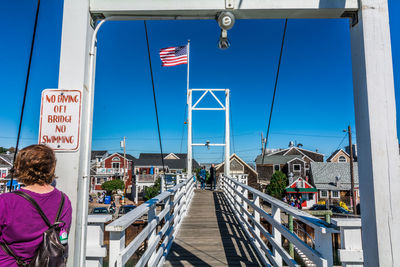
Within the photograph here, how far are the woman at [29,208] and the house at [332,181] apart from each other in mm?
35116

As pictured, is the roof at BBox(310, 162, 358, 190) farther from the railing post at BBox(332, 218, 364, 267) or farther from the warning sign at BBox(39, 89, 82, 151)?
the warning sign at BBox(39, 89, 82, 151)

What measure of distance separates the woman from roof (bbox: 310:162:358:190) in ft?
115

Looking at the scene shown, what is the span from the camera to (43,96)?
2166mm

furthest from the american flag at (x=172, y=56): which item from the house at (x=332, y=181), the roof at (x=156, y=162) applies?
the roof at (x=156, y=162)

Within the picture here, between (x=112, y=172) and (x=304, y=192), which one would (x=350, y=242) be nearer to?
(x=304, y=192)

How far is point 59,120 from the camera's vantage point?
2.16 metres

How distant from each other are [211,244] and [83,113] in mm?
3761

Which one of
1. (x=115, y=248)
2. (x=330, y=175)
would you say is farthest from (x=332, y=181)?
(x=115, y=248)

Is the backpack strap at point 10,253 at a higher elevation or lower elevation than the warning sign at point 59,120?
lower

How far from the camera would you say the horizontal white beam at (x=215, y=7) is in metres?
2.37

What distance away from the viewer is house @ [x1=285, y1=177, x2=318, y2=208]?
106 ft

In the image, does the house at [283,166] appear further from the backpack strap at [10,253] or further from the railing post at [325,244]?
the backpack strap at [10,253]

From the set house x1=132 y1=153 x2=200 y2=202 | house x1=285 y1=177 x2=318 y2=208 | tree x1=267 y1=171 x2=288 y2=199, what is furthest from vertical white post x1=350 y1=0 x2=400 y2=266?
house x1=285 y1=177 x2=318 y2=208

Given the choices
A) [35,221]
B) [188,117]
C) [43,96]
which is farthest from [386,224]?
[188,117]
